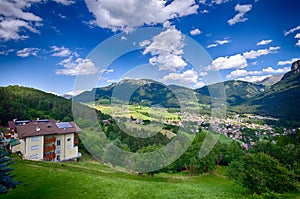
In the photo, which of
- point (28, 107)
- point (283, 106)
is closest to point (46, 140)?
point (28, 107)

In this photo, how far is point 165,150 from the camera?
26047 mm

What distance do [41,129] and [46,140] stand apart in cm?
187

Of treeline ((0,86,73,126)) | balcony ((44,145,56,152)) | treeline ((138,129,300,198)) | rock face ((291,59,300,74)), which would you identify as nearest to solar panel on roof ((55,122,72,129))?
balcony ((44,145,56,152))

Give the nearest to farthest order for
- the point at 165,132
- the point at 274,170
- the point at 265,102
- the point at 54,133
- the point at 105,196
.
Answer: the point at 105,196, the point at 274,170, the point at 54,133, the point at 165,132, the point at 265,102

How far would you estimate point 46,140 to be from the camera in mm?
28250

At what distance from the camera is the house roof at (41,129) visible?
2586 cm

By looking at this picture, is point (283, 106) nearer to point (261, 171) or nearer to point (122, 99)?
point (261, 171)

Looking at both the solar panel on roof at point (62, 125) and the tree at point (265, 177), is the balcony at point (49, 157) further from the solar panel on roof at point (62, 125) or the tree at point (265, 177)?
the tree at point (265, 177)

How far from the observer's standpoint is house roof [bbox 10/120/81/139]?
84.8 feet

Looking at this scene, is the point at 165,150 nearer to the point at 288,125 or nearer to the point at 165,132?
the point at 165,132

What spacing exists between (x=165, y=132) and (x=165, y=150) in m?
19.3

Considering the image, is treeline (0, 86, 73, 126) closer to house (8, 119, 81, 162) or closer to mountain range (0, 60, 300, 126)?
mountain range (0, 60, 300, 126)

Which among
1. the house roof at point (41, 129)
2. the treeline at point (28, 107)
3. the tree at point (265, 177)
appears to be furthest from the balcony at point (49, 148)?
the treeline at point (28, 107)

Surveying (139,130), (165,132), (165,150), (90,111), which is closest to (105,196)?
(165,150)
